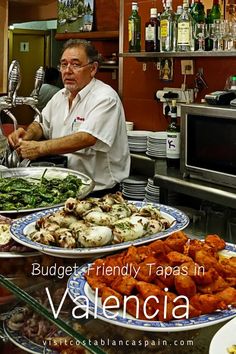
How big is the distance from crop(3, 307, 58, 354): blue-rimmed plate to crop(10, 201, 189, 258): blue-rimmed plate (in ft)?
0.45

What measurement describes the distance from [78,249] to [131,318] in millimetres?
262

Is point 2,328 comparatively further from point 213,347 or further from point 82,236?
point 213,347

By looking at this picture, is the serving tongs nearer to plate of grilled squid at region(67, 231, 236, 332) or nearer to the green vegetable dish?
plate of grilled squid at region(67, 231, 236, 332)

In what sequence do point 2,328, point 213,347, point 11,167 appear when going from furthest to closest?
point 11,167 < point 2,328 < point 213,347

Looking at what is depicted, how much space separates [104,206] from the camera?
128 centimetres

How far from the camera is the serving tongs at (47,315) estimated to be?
823 millimetres

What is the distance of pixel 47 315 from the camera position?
901 mm

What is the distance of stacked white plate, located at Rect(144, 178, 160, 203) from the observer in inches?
125

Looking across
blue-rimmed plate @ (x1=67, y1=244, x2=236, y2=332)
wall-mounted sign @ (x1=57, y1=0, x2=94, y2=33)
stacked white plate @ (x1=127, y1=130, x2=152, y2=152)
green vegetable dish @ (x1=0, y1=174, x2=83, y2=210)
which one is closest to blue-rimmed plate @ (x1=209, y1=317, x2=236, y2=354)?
blue-rimmed plate @ (x1=67, y1=244, x2=236, y2=332)

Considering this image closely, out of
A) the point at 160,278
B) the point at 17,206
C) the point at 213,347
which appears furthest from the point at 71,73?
the point at 213,347

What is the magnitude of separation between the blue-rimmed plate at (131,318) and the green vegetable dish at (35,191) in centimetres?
61

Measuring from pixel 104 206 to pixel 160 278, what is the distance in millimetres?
367

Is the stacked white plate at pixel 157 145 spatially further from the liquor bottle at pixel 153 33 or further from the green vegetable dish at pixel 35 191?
the green vegetable dish at pixel 35 191

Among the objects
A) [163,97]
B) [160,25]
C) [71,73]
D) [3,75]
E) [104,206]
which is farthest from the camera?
[3,75]
